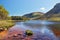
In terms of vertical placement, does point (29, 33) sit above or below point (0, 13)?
below

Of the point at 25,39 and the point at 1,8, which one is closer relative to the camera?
the point at 25,39

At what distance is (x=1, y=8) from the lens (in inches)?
3691

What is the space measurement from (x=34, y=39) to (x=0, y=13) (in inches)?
3007

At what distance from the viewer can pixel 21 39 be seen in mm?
21375

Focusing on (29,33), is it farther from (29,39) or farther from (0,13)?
(0,13)

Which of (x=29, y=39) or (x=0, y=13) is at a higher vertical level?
(x=0, y=13)

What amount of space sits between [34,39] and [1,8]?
254 ft

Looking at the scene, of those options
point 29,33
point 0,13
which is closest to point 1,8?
point 0,13

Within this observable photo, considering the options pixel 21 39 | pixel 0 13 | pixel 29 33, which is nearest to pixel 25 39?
pixel 21 39

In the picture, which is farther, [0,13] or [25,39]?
[0,13]

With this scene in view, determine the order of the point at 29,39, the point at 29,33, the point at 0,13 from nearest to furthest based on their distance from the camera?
the point at 29,39, the point at 29,33, the point at 0,13

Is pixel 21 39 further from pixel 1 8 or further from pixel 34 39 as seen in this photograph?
pixel 1 8

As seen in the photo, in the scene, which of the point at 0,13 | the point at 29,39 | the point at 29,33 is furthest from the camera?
the point at 0,13

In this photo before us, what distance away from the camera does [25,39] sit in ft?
69.7
